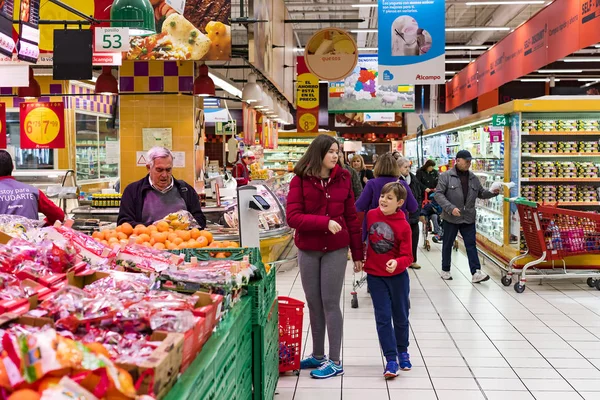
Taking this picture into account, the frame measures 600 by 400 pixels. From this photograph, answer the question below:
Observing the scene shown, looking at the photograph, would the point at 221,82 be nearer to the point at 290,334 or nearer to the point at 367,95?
the point at 290,334

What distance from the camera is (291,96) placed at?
1630cm

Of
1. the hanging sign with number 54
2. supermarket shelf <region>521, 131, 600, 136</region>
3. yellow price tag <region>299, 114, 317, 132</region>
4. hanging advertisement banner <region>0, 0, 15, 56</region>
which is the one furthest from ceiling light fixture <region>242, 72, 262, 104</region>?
yellow price tag <region>299, 114, 317, 132</region>

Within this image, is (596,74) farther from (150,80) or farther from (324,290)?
(324,290)

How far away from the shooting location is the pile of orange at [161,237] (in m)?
4.43

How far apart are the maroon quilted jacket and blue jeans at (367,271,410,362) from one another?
1.23 feet

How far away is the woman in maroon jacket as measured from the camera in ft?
15.4

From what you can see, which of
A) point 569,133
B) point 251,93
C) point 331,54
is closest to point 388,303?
point 569,133

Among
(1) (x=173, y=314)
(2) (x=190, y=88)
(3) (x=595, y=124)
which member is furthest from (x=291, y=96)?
(1) (x=173, y=314)

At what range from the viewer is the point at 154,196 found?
5434mm

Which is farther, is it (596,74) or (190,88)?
(596,74)

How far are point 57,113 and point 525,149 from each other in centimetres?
689

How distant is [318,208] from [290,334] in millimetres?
897

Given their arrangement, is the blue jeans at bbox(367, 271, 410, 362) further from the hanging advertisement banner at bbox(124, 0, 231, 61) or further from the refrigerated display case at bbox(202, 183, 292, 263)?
the hanging advertisement banner at bbox(124, 0, 231, 61)

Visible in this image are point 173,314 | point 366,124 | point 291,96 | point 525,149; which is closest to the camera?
point 173,314
